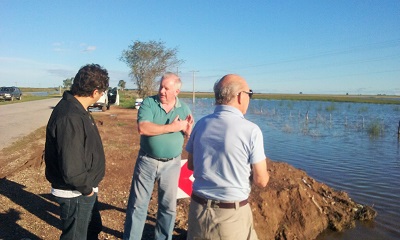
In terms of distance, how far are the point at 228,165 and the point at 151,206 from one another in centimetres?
359

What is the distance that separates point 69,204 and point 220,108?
1.54 m

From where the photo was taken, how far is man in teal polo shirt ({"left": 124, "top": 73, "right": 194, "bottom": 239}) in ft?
12.1

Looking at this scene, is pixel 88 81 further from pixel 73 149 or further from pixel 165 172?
pixel 165 172

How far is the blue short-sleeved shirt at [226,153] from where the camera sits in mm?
2352

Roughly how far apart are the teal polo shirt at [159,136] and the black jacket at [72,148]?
0.83m

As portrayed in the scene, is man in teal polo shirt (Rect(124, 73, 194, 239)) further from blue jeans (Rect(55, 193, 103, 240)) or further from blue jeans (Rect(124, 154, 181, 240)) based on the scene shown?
blue jeans (Rect(55, 193, 103, 240))

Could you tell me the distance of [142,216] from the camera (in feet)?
12.5

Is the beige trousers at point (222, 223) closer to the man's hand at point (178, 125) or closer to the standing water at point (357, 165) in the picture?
the man's hand at point (178, 125)

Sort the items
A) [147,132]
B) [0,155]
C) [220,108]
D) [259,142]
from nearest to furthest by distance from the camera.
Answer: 1. [259,142]
2. [220,108]
3. [147,132]
4. [0,155]

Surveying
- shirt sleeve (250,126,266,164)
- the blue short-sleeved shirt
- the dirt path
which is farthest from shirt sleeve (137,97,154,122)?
the dirt path

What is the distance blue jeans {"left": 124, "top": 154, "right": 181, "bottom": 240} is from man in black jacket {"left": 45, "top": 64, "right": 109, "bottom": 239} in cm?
77

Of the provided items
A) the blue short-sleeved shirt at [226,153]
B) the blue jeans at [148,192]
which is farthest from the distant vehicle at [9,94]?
the blue short-sleeved shirt at [226,153]

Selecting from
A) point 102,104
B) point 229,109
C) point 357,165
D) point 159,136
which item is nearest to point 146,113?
point 159,136

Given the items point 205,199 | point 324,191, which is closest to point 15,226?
point 205,199
